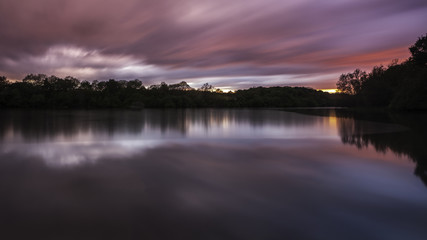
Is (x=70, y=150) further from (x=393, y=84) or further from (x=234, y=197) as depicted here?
(x=393, y=84)

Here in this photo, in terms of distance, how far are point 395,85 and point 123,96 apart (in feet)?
279

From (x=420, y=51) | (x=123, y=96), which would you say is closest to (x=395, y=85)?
(x=420, y=51)

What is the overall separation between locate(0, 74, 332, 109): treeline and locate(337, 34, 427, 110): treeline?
2759 centimetres

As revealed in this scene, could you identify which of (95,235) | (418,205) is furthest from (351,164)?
(95,235)

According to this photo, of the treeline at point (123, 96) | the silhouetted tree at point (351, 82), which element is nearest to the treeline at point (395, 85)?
the silhouetted tree at point (351, 82)

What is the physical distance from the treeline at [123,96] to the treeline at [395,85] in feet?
90.5

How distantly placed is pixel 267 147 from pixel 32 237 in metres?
8.20

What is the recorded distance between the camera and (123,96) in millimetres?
99250

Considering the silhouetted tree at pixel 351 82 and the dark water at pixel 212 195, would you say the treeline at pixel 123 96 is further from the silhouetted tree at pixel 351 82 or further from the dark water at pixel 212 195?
the dark water at pixel 212 195

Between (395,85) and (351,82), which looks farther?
(351,82)

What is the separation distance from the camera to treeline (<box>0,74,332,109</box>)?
77.6 meters

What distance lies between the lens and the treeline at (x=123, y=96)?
3056 inches

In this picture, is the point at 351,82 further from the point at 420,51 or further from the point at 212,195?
the point at 212,195

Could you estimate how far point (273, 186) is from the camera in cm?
538
